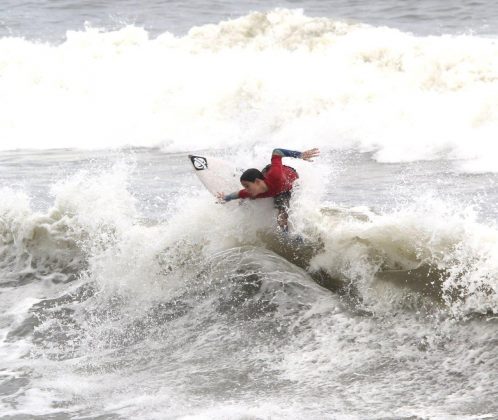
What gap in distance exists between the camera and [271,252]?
8.62m

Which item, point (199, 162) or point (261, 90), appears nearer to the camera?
point (199, 162)

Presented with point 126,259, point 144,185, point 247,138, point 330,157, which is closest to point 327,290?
point 126,259

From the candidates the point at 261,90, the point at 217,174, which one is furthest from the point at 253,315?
the point at 261,90

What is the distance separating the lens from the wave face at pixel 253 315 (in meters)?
6.29

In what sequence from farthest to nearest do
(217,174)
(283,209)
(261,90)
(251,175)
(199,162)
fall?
(261,90) → (199,162) → (217,174) → (283,209) → (251,175)

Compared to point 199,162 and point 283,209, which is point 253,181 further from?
point 199,162

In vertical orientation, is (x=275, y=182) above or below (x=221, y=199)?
above

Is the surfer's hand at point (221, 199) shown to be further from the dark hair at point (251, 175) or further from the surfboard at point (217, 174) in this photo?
the surfboard at point (217, 174)

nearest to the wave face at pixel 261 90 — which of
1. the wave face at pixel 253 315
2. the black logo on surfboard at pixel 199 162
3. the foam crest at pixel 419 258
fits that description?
the black logo on surfboard at pixel 199 162

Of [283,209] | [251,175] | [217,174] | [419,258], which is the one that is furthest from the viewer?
[217,174]

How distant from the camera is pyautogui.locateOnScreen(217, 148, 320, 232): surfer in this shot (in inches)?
336

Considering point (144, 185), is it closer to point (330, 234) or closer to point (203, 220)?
point (203, 220)

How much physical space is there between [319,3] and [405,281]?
20.3m

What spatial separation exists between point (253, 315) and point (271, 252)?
104 cm
